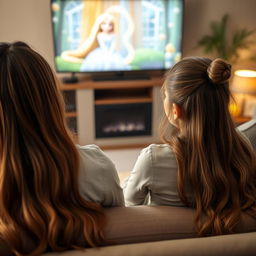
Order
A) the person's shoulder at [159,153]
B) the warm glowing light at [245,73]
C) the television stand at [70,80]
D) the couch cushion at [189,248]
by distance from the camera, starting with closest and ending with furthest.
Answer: the couch cushion at [189,248], the person's shoulder at [159,153], the television stand at [70,80], the warm glowing light at [245,73]

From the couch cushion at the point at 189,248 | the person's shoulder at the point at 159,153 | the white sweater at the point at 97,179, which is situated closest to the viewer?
the couch cushion at the point at 189,248

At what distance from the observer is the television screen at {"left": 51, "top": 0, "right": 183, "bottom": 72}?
3.70 meters

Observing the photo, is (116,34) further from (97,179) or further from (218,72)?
(97,179)

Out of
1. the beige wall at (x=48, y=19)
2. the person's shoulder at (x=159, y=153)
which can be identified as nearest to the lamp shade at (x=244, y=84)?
the beige wall at (x=48, y=19)

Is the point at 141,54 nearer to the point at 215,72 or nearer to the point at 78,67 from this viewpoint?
the point at 78,67

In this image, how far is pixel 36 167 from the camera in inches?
39.9

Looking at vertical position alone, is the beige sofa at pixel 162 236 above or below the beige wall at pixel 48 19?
below

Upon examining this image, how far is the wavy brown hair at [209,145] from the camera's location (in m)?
1.21

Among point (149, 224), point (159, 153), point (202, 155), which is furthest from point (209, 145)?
point (149, 224)

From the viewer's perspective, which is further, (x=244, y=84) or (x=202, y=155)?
(x=244, y=84)

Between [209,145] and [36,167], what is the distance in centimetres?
58

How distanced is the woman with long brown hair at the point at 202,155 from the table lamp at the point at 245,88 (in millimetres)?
2606

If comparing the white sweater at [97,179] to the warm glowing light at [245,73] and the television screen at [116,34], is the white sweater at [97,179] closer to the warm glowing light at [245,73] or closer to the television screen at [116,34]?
the television screen at [116,34]

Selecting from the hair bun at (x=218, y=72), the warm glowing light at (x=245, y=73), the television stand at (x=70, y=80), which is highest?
the hair bun at (x=218, y=72)
